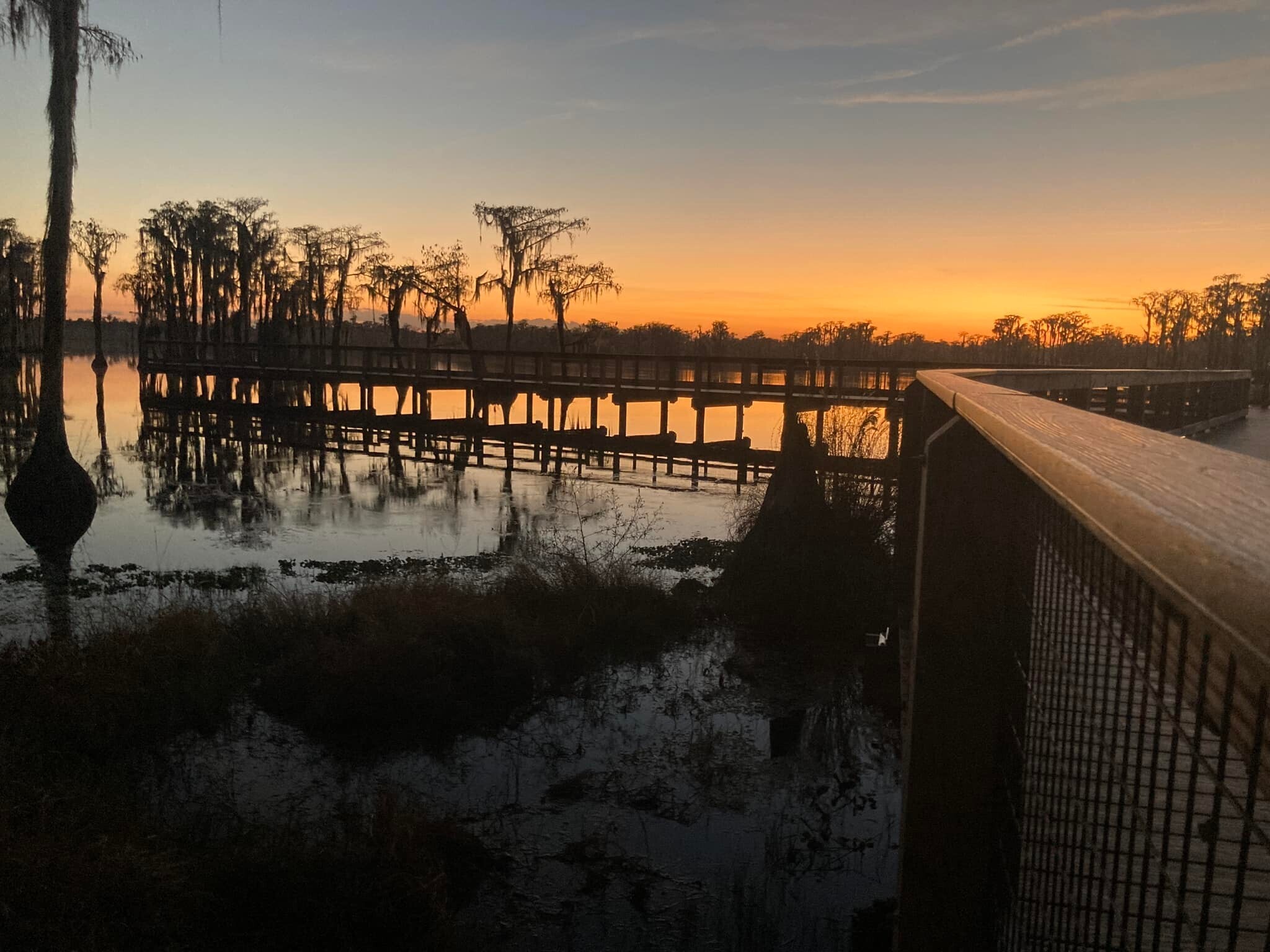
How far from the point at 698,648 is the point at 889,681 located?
6.43 feet

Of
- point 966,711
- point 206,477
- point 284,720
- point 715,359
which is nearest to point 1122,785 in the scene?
point 966,711

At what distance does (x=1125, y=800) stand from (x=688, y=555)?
12.6m

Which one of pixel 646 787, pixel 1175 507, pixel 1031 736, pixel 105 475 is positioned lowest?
pixel 646 787

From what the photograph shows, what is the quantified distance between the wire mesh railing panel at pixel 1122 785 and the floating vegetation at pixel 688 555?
1065cm

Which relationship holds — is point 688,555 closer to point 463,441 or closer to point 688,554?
point 688,554

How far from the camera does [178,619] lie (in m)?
8.79

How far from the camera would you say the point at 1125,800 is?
192cm

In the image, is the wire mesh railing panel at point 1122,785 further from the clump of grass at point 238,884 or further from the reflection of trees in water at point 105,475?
the reflection of trees in water at point 105,475

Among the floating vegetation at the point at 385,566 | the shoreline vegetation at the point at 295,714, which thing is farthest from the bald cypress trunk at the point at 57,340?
the floating vegetation at the point at 385,566

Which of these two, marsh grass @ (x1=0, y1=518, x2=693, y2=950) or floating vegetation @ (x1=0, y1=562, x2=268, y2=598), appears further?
floating vegetation @ (x1=0, y1=562, x2=268, y2=598)

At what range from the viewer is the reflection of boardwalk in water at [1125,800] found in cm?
136

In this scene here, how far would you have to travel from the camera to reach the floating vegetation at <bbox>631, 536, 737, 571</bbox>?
13.8m

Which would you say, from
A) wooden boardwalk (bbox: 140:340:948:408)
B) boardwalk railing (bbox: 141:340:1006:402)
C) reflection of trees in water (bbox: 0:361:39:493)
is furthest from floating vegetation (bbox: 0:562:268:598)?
wooden boardwalk (bbox: 140:340:948:408)

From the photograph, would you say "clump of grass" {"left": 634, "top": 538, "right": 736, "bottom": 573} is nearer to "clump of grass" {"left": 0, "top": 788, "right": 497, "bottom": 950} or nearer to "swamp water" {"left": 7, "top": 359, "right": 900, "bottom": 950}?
"swamp water" {"left": 7, "top": 359, "right": 900, "bottom": 950}
